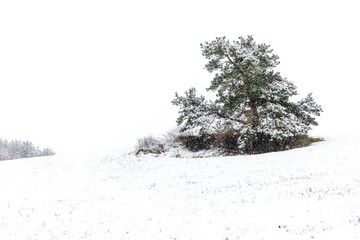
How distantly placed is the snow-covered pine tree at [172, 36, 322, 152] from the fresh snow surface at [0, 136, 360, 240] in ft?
11.4

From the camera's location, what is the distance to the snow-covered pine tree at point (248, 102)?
33.4m

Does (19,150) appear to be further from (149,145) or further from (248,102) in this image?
(248,102)

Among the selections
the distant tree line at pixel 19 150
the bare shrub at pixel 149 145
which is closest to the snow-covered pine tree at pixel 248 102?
the bare shrub at pixel 149 145

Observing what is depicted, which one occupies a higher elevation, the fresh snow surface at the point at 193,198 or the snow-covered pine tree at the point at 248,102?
the snow-covered pine tree at the point at 248,102

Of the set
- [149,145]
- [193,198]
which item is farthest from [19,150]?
[193,198]

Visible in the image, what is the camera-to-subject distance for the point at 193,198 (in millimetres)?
17703

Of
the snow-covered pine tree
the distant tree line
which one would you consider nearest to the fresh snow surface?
the snow-covered pine tree

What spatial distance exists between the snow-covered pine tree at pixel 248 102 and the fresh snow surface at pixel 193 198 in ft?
11.4

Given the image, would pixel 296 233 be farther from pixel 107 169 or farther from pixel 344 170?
pixel 107 169

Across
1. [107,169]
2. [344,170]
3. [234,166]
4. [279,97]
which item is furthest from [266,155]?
[107,169]

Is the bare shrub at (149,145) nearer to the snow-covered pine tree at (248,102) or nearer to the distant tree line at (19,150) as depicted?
the snow-covered pine tree at (248,102)

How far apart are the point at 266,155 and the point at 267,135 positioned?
4438 millimetres

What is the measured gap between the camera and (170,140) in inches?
1537

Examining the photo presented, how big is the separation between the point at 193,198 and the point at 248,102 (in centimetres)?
1926
